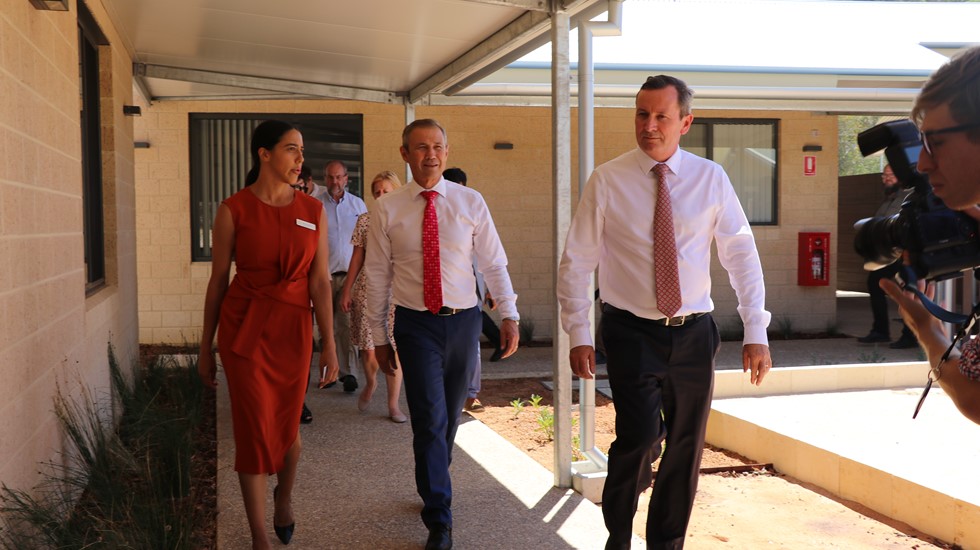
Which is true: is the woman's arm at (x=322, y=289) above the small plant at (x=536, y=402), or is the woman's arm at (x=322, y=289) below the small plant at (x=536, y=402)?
above

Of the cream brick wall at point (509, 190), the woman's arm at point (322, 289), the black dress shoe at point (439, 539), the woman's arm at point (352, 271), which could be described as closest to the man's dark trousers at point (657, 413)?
the black dress shoe at point (439, 539)

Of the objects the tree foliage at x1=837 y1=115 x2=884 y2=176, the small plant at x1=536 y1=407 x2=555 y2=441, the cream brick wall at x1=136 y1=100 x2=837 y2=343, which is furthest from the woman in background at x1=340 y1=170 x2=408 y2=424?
the tree foliage at x1=837 y1=115 x2=884 y2=176

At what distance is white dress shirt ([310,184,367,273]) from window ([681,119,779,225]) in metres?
6.18

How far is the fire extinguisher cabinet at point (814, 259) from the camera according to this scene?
13188mm

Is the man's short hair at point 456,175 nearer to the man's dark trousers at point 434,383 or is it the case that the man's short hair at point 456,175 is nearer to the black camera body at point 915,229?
the man's dark trousers at point 434,383

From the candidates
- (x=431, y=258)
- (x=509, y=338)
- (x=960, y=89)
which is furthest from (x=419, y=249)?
(x=960, y=89)

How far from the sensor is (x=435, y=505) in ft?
14.7

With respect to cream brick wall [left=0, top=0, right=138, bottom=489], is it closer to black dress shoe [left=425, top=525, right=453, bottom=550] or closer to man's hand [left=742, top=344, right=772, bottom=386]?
black dress shoe [left=425, top=525, right=453, bottom=550]

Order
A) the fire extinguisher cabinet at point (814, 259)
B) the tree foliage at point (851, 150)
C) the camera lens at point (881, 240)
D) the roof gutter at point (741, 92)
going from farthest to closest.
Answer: the tree foliage at point (851, 150) → the fire extinguisher cabinet at point (814, 259) → the roof gutter at point (741, 92) → the camera lens at point (881, 240)

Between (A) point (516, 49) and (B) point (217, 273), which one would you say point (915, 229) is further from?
(A) point (516, 49)

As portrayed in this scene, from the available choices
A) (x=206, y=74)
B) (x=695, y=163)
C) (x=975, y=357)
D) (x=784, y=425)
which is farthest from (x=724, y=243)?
(x=206, y=74)

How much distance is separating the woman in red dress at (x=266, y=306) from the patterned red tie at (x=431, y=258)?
1.53 ft

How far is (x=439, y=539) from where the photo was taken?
4.41 metres

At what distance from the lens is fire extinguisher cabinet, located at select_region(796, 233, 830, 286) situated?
13.2 m
